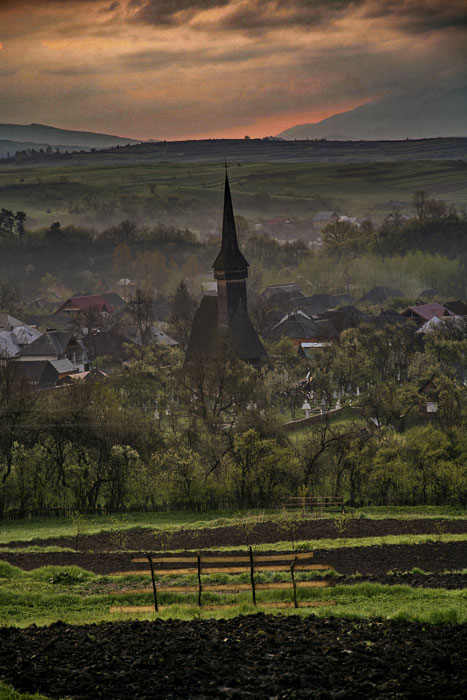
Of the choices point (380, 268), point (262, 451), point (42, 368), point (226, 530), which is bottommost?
point (226, 530)

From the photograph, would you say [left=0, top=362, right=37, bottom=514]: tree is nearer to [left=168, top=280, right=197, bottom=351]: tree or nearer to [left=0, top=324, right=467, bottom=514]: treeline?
[left=0, top=324, right=467, bottom=514]: treeline

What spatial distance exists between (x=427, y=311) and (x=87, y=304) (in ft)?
209

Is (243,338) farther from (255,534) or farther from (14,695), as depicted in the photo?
(14,695)

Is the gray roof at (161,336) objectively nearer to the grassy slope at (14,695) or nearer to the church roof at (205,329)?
the church roof at (205,329)

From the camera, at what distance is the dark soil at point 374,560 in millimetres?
22797

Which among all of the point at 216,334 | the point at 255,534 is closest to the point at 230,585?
the point at 255,534

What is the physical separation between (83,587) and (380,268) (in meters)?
158

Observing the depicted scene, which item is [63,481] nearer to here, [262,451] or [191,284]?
[262,451]

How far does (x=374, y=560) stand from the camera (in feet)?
85.0

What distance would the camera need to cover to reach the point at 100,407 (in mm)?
54156

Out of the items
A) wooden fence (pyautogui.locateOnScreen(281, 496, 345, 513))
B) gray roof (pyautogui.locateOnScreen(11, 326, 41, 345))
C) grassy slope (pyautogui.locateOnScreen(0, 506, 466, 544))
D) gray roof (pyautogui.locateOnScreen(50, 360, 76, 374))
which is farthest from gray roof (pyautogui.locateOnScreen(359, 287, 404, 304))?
grassy slope (pyautogui.locateOnScreen(0, 506, 466, 544))

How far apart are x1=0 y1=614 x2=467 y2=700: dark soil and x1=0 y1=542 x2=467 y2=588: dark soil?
19.7 feet

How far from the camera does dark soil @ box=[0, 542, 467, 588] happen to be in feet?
74.8

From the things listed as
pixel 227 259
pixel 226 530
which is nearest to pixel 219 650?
pixel 226 530
